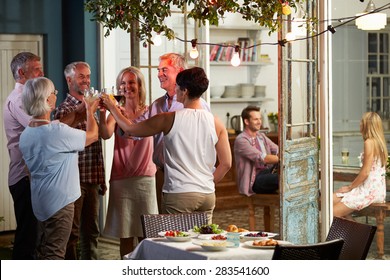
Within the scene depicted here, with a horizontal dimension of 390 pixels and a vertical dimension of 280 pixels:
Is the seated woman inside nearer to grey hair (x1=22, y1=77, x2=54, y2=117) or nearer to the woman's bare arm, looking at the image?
the woman's bare arm

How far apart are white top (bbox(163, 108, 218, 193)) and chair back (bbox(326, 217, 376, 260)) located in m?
0.94

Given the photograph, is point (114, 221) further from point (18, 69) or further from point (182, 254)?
point (182, 254)

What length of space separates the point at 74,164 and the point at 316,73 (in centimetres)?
280

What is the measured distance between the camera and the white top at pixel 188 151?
5.81 metres

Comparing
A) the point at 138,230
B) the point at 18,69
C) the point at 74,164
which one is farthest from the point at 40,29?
the point at 74,164

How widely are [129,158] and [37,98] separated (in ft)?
4.02

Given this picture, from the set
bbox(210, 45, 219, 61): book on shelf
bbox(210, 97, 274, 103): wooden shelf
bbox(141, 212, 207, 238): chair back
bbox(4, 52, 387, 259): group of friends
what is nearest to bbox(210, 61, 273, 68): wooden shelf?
bbox(210, 45, 219, 61): book on shelf

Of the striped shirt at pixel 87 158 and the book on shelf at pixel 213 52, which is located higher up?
the book on shelf at pixel 213 52

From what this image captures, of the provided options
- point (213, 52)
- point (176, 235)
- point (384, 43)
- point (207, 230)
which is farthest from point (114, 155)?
point (213, 52)

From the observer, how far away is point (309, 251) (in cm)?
455

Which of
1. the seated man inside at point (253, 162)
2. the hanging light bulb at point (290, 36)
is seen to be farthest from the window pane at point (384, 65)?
the hanging light bulb at point (290, 36)

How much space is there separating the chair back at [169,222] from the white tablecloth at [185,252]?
9.1 inches

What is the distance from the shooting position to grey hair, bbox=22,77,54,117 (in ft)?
18.4

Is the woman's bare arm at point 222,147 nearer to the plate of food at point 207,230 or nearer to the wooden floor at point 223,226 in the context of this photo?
the plate of food at point 207,230
